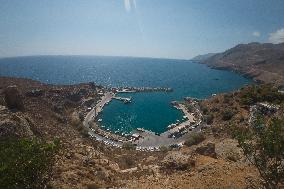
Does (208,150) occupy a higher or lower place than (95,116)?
higher

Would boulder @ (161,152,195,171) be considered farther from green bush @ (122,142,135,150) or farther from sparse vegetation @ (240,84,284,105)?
sparse vegetation @ (240,84,284,105)

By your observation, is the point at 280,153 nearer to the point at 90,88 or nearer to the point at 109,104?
the point at 109,104

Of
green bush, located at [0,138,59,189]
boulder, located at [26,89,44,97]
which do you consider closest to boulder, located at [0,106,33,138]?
green bush, located at [0,138,59,189]

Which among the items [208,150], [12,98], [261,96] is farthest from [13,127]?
[261,96]

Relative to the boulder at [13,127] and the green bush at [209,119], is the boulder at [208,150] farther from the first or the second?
the green bush at [209,119]

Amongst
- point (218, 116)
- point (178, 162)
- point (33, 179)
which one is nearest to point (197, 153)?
point (178, 162)

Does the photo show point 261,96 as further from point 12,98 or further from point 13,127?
point 13,127
